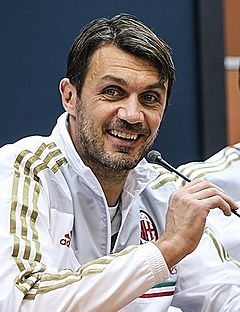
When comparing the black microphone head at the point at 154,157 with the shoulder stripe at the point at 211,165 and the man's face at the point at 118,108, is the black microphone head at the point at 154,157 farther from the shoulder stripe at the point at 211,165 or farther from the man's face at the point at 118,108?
the shoulder stripe at the point at 211,165

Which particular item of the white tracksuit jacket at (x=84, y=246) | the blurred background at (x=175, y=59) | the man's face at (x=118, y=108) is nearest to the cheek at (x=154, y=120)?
the man's face at (x=118, y=108)

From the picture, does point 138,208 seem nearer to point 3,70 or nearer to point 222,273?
point 222,273

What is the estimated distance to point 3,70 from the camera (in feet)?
7.28

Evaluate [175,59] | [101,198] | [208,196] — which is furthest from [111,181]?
[175,59]

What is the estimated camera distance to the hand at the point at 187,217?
1.39m

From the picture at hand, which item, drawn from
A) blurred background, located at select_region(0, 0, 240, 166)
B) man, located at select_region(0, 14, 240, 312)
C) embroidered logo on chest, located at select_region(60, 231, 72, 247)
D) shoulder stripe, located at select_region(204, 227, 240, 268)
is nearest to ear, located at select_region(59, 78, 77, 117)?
man, located at select_region(0, 14, 240, 312)

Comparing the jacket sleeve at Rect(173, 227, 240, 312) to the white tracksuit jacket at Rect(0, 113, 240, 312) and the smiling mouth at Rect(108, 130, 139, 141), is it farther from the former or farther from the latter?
the smiling mouth at Rect(108, 130, 139, 141)

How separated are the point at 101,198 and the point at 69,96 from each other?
8.4 inches

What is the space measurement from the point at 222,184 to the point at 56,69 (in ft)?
1.78

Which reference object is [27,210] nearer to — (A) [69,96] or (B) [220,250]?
(A) [69,96]

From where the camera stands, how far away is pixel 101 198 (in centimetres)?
162

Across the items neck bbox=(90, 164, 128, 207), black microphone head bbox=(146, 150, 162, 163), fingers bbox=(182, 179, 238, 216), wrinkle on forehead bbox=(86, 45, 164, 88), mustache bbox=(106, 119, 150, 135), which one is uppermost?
wrinkle on forehead bbox=(86, 45, 164, 88)

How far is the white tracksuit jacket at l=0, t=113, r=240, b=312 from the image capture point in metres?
1.36

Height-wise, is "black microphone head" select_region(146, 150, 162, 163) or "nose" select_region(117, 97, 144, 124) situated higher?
"nose" select_region(117, 97, 144, 124)
